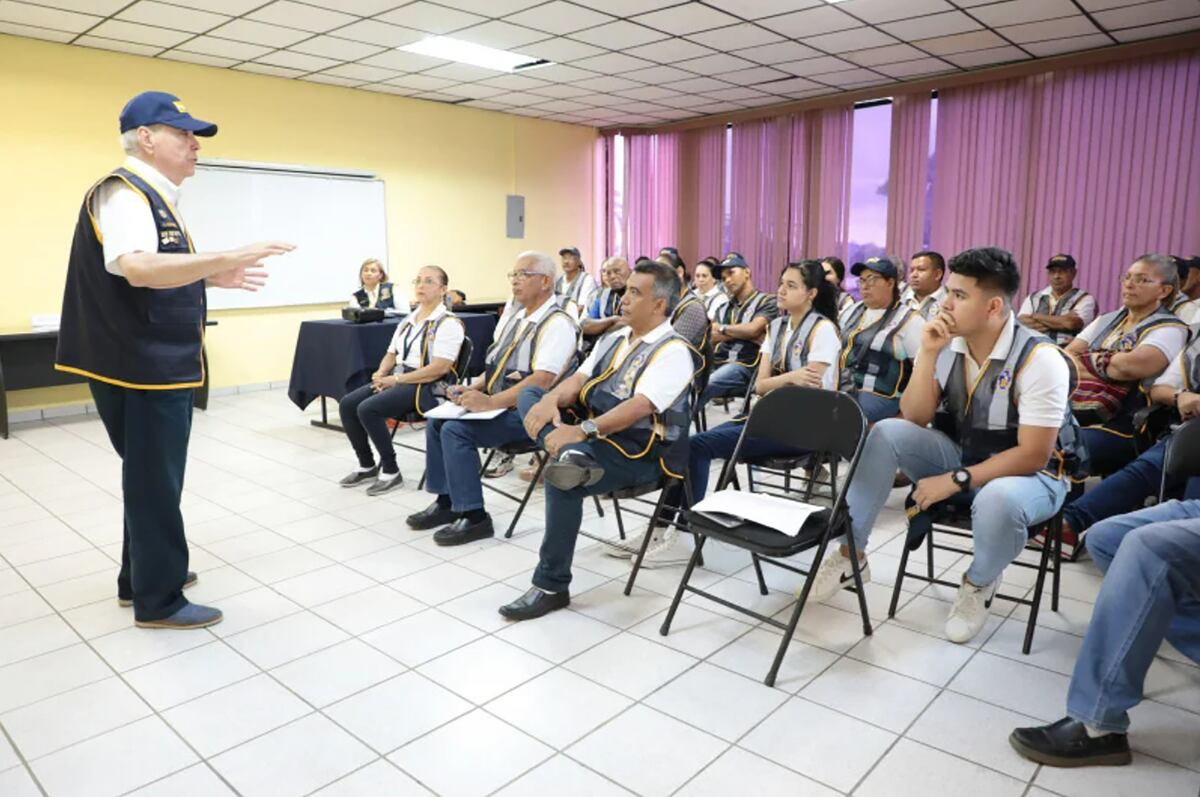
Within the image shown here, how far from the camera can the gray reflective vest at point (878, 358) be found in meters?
3.99

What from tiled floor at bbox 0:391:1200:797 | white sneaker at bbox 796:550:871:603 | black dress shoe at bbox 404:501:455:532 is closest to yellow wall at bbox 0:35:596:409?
tiled floor at bbox 0:391:1200:797

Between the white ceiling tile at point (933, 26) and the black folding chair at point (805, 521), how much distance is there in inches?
161

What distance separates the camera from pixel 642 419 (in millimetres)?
2895

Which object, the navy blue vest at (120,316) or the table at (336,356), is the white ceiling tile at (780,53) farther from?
the navy blue vest at (120,316)

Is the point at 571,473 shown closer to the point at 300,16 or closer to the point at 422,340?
the point at 422,340

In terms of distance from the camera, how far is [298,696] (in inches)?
91.1

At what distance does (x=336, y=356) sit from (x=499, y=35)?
8.80ft

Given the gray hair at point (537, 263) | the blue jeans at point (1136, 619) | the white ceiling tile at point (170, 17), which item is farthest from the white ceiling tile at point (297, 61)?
the blue jeans at point (1136, 619)

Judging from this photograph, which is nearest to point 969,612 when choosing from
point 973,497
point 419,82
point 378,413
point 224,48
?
point 973,497

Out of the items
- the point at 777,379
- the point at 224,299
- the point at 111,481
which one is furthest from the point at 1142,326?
the point at 224,299

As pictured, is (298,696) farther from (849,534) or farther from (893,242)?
(893,242)

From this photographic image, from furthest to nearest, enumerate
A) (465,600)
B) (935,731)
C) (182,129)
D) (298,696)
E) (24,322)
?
(24,322) < (465,600) < (182,129) < (298,696) < (935,731)

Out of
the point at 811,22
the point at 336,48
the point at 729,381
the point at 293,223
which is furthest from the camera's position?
the point at 293,223

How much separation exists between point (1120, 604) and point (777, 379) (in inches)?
76.6
